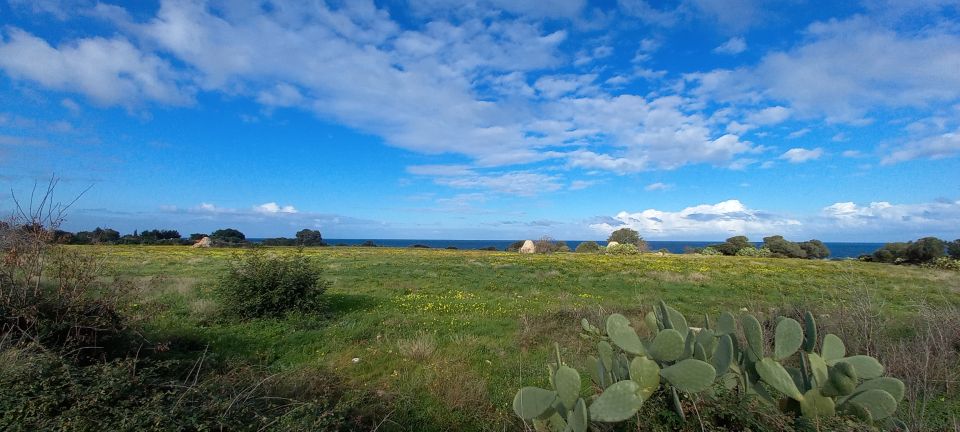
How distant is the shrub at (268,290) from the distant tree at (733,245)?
5690cm

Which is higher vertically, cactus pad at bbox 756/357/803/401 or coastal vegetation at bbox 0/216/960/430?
cactus pad at bbox 756/357/803/401

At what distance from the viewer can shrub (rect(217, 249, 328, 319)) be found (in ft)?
37.0

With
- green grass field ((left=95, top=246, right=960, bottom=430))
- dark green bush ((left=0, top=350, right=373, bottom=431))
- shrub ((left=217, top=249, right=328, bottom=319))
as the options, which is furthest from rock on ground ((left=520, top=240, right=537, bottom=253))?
dark green bush ((left=0, top=350, right=373, bottom=431))

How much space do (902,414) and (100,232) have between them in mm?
18156

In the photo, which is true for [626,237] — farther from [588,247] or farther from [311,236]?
[311,236]

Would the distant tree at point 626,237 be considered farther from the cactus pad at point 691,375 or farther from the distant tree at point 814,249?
the cactus pad at point 691,375

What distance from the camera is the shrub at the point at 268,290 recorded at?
11.3 metres

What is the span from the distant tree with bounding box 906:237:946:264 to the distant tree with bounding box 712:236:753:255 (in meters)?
15.1

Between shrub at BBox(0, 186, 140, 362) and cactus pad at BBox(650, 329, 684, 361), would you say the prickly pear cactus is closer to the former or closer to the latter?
cactus pad at BBox(650, 329, 684, 361)

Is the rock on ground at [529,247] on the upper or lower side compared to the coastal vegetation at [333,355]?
upper

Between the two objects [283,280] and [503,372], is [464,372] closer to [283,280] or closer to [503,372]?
[503,372]

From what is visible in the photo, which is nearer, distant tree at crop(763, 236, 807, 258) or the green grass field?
the green grass field

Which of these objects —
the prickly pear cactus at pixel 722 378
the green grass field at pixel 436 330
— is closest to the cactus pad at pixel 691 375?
Result: the prickly pear cactus at pixel 722 378

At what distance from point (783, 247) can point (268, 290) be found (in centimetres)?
6731
